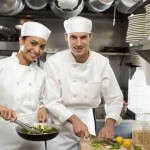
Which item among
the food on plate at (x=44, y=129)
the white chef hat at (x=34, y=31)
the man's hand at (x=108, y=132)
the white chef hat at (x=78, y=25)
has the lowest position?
the man's hand at (x=108, y=132)

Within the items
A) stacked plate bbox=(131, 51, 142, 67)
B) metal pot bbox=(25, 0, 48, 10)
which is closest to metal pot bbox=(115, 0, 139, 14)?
stacked plate bbox=(131, 51, 142, 67)

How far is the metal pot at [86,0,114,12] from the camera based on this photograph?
3.36m

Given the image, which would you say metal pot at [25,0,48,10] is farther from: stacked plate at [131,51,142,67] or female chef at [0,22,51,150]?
female chef at [0,22,51,150]

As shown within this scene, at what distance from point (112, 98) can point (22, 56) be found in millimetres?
783

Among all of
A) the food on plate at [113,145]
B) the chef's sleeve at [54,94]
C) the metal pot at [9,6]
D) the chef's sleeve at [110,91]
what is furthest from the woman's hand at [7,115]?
the metal pot at [9,6]

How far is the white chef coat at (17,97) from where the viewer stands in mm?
1951

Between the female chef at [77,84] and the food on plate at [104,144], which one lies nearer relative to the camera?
the food on plate at [104,144]

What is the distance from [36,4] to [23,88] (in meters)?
1.69

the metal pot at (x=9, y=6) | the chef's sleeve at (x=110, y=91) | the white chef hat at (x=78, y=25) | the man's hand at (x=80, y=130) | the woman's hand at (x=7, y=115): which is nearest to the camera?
the woman's hand at (x=7, y=115)

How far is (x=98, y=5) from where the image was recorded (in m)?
3.38

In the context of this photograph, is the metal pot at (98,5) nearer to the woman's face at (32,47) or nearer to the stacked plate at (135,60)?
the stacked plate at (135,60)

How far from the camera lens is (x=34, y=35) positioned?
1949 mm

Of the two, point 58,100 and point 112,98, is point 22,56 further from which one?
point 112,98

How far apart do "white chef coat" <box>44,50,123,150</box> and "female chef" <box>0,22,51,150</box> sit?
0.13 m
